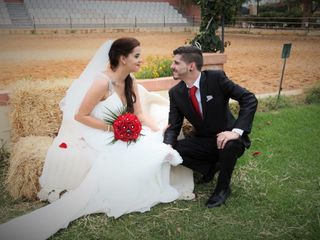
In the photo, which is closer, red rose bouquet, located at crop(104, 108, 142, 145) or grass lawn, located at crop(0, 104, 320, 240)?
grass lawn, located at crop(0, 104, 320, 240)

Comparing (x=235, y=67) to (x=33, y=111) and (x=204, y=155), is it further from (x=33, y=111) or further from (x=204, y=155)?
(x=204, y=155)

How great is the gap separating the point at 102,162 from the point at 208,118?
108 centimetres

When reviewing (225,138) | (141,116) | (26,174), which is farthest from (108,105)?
(225,138)

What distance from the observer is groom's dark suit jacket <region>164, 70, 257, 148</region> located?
3268mm

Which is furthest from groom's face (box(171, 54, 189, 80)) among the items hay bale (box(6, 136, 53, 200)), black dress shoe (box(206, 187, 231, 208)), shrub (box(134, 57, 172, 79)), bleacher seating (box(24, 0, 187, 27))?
bleacher seating (box(24, 0, 187, 27))

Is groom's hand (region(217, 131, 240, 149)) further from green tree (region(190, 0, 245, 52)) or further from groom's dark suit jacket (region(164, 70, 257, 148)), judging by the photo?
green tree (region(190, 0, 245, 52))

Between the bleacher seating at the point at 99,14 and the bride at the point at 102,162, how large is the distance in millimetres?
21984

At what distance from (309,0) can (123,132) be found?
30627mm

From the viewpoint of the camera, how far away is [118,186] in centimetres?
317

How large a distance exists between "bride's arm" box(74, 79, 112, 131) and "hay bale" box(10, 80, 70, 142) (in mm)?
976

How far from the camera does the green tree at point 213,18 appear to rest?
258 inches

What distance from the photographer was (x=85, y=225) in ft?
9.81

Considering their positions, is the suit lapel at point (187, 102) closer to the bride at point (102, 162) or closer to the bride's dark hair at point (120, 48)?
the bride at point (102, 162)

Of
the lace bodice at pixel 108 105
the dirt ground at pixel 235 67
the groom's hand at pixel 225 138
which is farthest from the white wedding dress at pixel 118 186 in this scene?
the dirt ground at pixel 235 67
